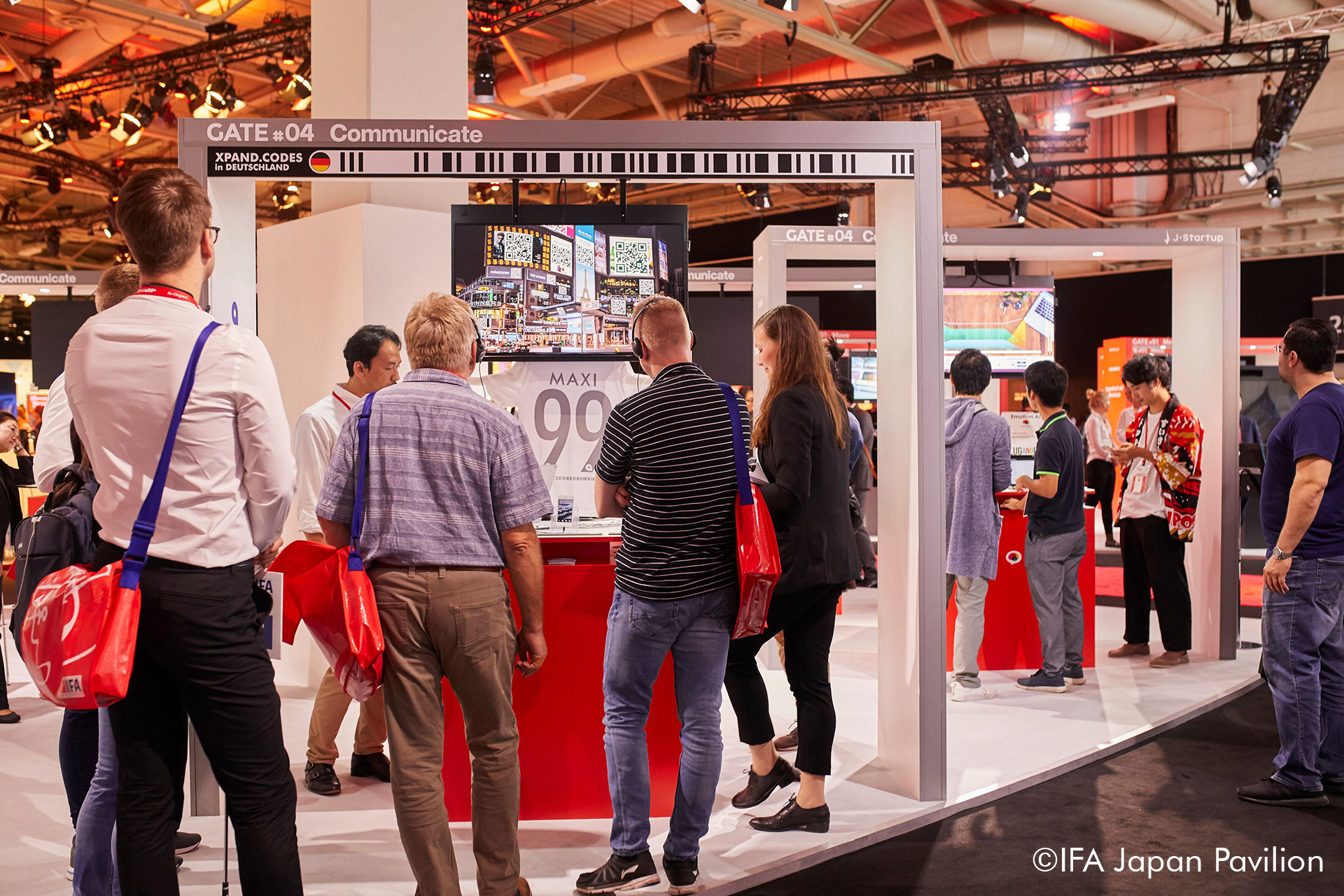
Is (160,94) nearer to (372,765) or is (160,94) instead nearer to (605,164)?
(605,164)

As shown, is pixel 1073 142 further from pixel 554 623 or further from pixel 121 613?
pixel 121 613

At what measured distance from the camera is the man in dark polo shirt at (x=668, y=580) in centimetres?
256

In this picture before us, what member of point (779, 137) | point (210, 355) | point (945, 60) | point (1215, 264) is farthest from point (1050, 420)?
point (945, 60)

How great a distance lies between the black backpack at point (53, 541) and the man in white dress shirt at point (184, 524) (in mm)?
449

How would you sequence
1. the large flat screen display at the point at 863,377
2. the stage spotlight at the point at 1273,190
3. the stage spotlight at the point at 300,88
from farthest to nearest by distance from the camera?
the large flat screen display at the point at 863,377 → the stage spotlight at the point at 1273,190 → the stage spotlight at the point at 300,88

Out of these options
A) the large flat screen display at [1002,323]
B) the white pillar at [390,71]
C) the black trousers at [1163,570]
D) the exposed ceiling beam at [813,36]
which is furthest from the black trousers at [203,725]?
the exposed ceiling beam at [813,36]

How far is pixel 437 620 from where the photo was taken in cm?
225

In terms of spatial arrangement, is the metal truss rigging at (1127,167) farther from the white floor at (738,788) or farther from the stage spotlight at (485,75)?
the white floor at (738,788)

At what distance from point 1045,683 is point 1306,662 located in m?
1.63

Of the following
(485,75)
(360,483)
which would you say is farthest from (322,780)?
(485,75)

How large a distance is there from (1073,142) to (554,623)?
521 inches

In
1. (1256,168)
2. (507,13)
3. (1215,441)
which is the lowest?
(1215,441)

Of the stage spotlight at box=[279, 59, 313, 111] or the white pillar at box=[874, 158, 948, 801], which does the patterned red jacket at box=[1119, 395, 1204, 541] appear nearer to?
the white pillar at box=[874, 158, 948, 801]

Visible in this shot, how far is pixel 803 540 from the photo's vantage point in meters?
2.95
